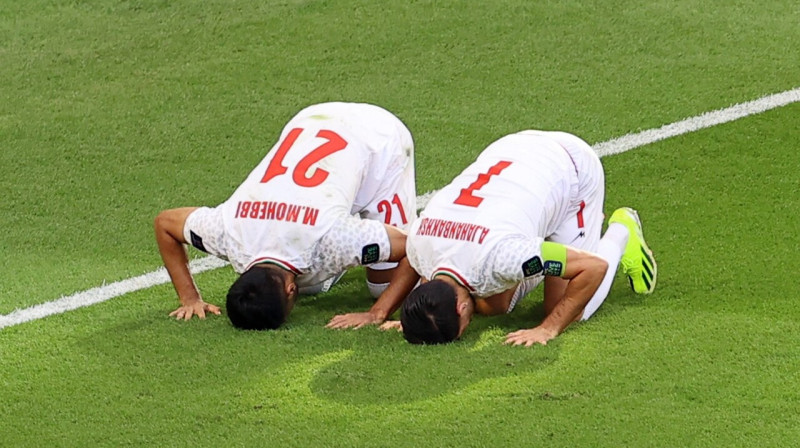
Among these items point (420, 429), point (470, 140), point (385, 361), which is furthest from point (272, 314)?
point (470, 140)

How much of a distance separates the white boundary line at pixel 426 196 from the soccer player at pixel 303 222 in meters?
0.55

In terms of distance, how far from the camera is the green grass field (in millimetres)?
4648

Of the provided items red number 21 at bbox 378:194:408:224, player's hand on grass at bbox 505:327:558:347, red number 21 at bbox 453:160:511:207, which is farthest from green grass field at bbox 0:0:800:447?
red number 21 at bbox 453:160:511:207

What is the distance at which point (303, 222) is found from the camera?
533cm

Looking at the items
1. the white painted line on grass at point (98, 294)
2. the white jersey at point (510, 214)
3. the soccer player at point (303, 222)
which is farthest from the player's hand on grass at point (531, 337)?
the white painted line on grass at point (98, 294)

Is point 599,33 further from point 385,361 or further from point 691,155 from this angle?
point 385,361

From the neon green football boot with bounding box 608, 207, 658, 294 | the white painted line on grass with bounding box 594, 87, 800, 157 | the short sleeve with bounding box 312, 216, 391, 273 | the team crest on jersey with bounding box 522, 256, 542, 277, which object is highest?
the short sleeve with bounding box 312, 216, 391, 273

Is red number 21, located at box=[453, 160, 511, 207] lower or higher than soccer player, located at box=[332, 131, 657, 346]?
higher

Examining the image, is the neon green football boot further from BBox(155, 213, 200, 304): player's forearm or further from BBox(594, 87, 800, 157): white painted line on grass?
BBox(155, 213, 200, 304): player's forearm

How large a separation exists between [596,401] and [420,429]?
628 millimetres

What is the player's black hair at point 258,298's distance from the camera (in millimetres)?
5246

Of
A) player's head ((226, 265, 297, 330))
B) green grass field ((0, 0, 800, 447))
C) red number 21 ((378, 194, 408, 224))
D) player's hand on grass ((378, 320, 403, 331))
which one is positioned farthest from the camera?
red number 21 ((378, 194, 408, 224))

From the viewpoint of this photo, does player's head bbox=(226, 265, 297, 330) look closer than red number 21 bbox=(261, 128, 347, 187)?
Yes

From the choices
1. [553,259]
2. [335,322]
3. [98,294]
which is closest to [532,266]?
[553,259]
